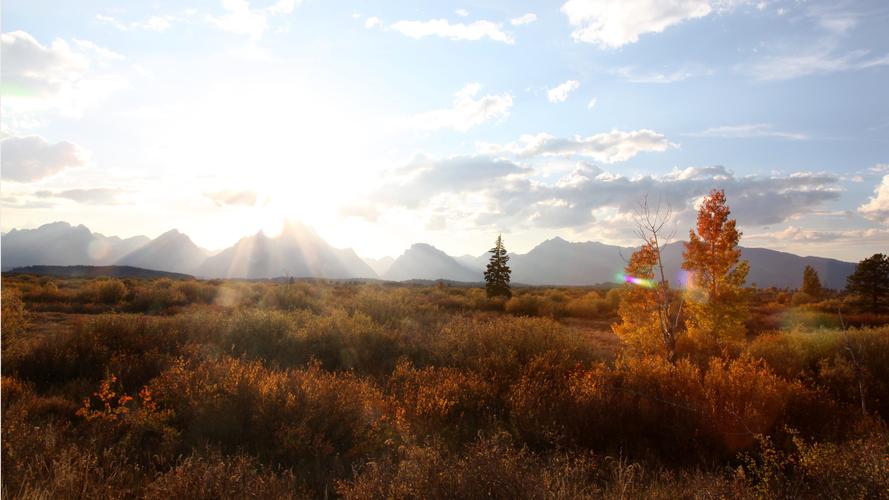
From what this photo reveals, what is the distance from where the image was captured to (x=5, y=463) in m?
4.72

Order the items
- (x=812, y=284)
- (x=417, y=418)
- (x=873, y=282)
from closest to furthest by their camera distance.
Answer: (x=417, y=418), (x=873, y=282), (x=812, y=284)

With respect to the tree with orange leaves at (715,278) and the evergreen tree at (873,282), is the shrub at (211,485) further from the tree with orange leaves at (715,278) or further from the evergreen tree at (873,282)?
the evergreen tree at (873,282)

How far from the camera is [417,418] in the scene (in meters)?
6.76

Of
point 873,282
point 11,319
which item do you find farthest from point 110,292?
point 873,282

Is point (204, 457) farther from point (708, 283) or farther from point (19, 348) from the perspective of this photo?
point (708, 283)

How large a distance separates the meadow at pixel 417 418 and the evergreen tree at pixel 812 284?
42.9 m

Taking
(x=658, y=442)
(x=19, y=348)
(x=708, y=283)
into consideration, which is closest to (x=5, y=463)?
(x=19, y=348)

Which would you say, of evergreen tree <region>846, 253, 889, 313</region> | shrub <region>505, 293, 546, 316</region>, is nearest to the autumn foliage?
shrub <region>505, 293, 546, 316</region>

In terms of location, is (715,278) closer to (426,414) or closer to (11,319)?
(426,414)

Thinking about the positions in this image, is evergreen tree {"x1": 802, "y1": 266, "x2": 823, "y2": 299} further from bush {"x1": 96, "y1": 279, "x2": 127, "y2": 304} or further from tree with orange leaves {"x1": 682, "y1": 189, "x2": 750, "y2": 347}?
bush {"x1": 96, "y1": 279, "x2": 127, "y2": 304}

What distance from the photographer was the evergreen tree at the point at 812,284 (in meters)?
46.6

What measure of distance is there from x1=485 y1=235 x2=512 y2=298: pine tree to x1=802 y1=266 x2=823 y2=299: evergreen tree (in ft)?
102

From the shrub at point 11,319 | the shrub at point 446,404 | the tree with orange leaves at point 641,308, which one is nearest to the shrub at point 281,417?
the shrub at point 446,404

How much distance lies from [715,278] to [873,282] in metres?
31.0
